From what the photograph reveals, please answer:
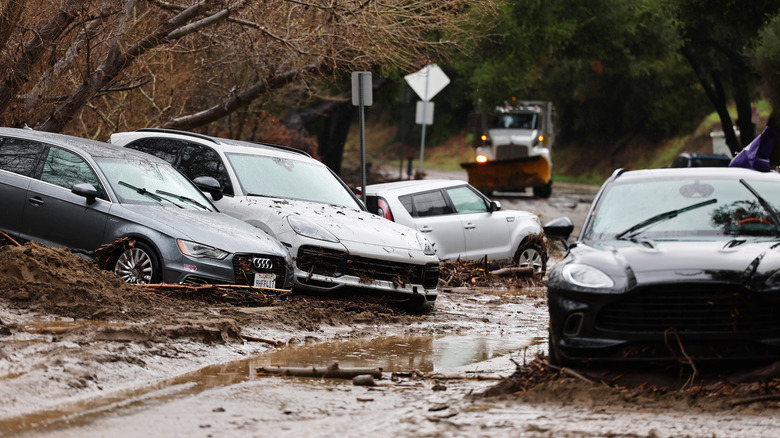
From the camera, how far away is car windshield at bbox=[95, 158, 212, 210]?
448 inches

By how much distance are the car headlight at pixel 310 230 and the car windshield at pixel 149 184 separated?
0.89 m

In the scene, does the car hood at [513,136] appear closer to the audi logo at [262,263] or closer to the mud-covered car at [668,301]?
the audi logo at [262,263]

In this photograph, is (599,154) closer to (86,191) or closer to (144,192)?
(144,192)

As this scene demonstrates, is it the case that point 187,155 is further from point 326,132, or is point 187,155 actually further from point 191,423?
point 326,132

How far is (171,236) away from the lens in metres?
10.5

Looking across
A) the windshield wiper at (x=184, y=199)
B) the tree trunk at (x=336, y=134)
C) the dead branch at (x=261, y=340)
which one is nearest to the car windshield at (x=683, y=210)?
the dead branch at (x=261, y=340)

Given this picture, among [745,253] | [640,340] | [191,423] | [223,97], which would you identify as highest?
[223,97]

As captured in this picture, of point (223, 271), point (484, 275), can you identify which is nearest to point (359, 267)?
point (223, 271)

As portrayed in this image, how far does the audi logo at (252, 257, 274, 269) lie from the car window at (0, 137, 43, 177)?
2.48m

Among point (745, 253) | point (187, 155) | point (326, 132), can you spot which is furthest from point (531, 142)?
point (745, 253)

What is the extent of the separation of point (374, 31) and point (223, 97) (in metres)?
7.35

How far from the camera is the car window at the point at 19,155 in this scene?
11.6 m

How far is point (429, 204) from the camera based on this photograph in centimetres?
1577

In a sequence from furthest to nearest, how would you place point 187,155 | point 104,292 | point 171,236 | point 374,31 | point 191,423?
point 374,31
point 187,155
point 171,236
point 104,292
point 191,423
